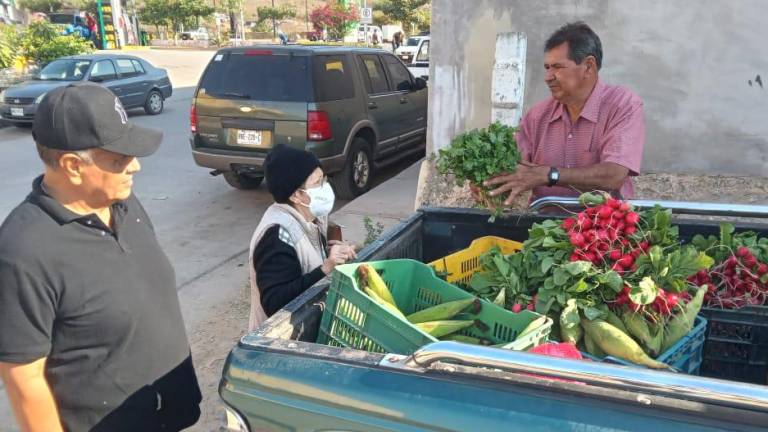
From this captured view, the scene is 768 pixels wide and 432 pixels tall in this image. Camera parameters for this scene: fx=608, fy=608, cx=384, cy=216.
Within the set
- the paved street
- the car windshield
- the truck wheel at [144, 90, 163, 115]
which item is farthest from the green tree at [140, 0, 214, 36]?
the paved street

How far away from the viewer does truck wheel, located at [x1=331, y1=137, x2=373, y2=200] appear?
8383 millimetres

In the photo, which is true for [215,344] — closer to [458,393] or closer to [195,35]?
[458,393]

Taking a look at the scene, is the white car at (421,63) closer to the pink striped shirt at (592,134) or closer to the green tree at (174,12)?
the pink striped shirt at (592,134)

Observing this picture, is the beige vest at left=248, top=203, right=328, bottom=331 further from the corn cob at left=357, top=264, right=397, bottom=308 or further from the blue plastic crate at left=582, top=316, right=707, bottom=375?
the blue plastic crate at left=582, top=316, right=707, bottom=375

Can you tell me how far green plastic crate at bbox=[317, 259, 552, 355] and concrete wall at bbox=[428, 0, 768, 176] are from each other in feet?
14.5

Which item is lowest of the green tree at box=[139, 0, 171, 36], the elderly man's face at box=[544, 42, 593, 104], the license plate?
the license plate

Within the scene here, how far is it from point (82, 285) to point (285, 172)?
1.08 meters

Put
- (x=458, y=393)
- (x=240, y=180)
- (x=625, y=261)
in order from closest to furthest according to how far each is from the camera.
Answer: (x=458, y=393), (x=625, y=261), (x=240, y=180)

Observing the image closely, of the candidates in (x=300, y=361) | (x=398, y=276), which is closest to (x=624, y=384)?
(x=300, y=361)

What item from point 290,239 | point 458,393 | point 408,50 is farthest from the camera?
point 408,50

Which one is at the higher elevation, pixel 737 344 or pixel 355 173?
pixel 737 344

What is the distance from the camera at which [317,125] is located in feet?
24.6

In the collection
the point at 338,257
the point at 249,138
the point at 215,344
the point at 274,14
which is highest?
the point at 274,14

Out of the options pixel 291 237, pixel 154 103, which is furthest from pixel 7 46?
pixel 291 237
